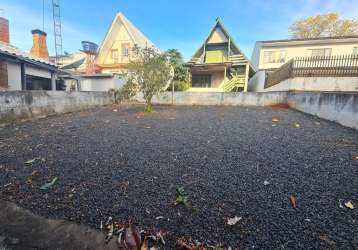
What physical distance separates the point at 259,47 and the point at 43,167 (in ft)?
61.3

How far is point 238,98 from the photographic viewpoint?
1041cm

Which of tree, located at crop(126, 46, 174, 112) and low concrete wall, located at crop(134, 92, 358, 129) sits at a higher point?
tree, located at crop(126, 46, 174, 112)

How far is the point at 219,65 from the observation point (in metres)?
13.4

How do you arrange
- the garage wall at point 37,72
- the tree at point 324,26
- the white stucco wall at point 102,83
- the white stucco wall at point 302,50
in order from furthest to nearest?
the tree at point 324,26, the white stucco wall at point 302,50, the white stucco wall at point 102,83, the garage wall at point 37,72

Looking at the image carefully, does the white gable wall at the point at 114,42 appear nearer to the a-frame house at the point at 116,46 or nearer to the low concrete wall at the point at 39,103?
the a-frame house at the point at 116,46

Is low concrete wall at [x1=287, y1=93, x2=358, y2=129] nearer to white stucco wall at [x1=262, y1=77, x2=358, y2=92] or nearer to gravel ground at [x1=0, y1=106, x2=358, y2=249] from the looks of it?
white stucco wall at [x1=262, y1=77, x2=358, y2=92]

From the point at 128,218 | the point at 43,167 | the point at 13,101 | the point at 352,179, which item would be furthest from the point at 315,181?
the point at 13,101

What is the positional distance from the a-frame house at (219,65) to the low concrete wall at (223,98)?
3.29 meters

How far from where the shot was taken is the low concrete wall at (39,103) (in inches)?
218

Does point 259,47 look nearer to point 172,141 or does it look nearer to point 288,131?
point 288,131

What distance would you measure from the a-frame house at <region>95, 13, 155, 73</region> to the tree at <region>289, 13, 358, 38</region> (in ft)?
68.3

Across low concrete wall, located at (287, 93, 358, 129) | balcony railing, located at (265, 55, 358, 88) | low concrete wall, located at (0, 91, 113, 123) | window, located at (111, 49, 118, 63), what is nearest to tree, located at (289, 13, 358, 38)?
balcony railing, located at (265, 55, 358, 88)

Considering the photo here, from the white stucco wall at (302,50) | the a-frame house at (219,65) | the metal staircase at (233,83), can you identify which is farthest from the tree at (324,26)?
the metal staircase at (233,83)

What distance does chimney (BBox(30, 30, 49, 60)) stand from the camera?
13398 mm
